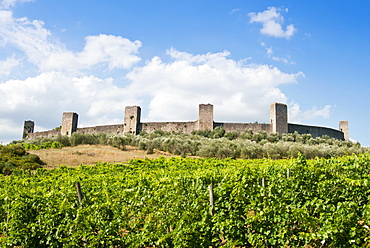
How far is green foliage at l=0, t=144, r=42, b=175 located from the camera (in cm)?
1628

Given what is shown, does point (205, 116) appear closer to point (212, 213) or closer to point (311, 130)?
point (311, 130)

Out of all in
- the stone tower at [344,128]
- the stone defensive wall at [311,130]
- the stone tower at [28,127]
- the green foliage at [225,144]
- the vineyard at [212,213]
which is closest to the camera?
the vineyard at [212,213]

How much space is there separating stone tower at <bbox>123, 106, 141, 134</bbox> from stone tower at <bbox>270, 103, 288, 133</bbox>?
13954mm

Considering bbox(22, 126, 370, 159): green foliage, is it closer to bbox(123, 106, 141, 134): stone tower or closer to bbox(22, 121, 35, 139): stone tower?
bbox(123, 106, 141, 134): stone tower

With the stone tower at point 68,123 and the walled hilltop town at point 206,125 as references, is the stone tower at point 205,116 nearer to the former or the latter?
the walled hilltop town at point 206,125

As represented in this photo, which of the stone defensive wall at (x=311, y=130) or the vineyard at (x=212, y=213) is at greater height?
the stone defensive wall at (x=311, y=130)

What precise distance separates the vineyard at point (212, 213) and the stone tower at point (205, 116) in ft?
78.9

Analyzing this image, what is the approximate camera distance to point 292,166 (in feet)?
21.6

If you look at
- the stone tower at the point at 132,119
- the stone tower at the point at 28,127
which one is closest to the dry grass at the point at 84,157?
the stone tower at the point at 132,119

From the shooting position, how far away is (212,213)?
17.9 ft

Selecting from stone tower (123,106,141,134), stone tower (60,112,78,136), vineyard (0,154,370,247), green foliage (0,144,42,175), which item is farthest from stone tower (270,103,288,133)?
vineyard (0,154,370,247)

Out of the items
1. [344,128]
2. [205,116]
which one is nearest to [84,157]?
[205,116]

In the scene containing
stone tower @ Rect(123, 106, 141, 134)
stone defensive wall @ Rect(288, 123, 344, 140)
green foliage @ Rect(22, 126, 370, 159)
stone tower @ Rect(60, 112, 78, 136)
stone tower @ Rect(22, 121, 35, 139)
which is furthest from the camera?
stone tower @ Rect(22, 121, 35, 139)

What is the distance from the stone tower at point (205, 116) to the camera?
102 feet
